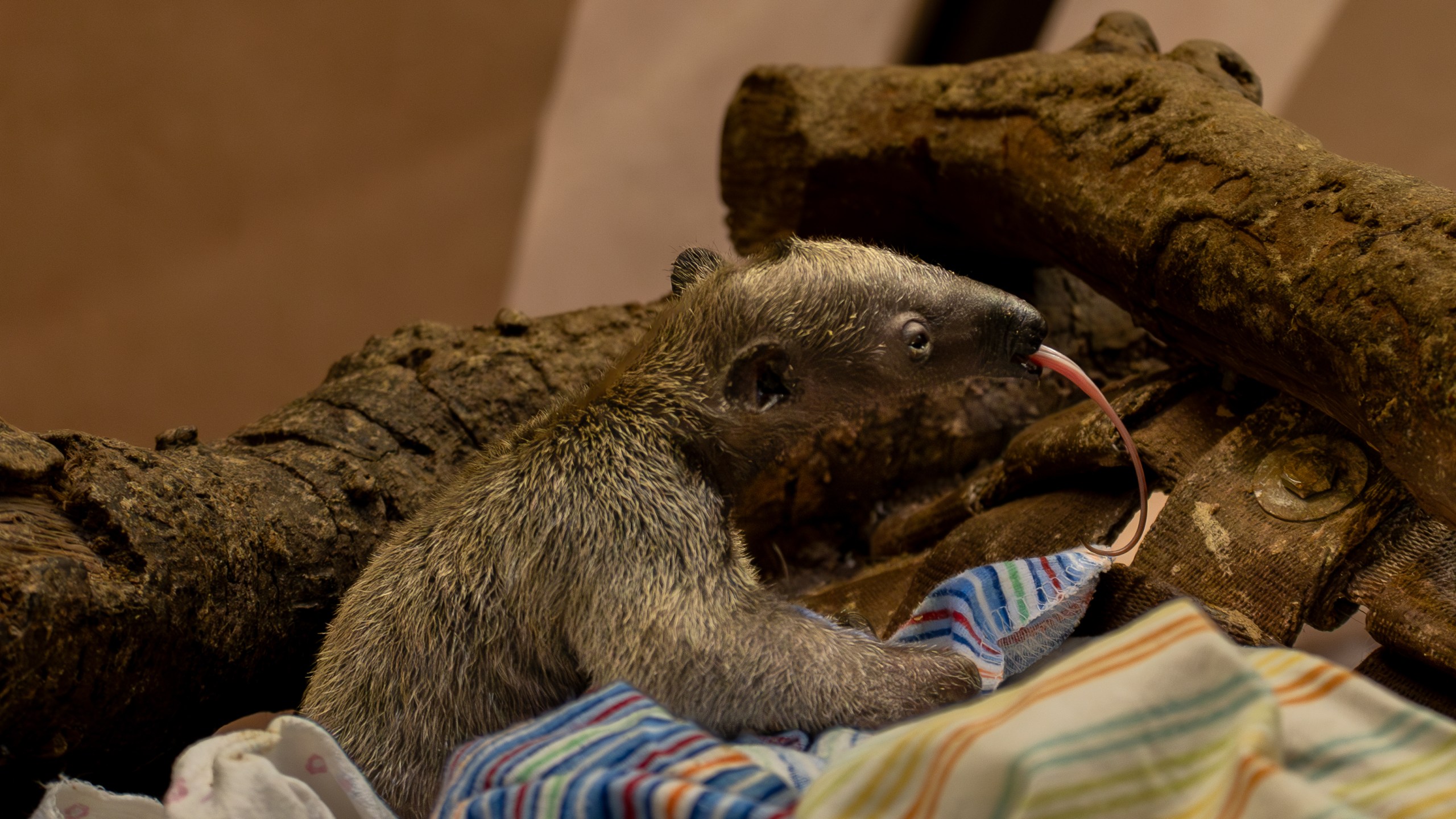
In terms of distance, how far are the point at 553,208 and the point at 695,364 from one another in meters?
2.31

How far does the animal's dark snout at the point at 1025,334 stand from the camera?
1602 millimetres

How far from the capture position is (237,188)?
2.84 metres

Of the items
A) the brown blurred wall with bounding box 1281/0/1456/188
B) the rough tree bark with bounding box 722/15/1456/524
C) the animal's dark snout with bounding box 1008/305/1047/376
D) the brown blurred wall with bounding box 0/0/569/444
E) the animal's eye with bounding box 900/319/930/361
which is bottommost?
the brown blurred wall with bounding box 0/0/569/444

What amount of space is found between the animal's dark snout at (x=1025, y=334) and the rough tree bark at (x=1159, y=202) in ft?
0.91

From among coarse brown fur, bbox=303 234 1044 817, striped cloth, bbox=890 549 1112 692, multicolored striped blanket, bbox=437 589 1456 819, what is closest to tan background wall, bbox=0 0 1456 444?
coarse brown fur, bbox=303 234 1044 817

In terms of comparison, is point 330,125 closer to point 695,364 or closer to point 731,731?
point 695,364

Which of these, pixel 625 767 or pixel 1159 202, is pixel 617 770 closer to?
pixel 625 767

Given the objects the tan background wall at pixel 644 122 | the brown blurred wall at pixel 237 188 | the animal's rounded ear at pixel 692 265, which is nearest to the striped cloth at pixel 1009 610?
the animal's rounded ear at pixel 692 265

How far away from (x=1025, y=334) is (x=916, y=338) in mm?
186

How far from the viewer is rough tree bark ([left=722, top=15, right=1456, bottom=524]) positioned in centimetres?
135

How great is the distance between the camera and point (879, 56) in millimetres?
3873

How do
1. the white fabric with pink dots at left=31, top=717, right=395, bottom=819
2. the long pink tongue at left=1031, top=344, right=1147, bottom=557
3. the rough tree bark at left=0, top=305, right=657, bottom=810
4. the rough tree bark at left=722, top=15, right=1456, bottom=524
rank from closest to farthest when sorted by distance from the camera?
1. the white fabric with pink dots at left=31, top=717, right=395, bottom=819
2. the rough tree bark at left=0, top=305, right=657, bottom=810
3. the rough tree bark at left=722, top=15, right=1456, bottom=524
4. the long pink tongue at left=1031, top=344, right=1147, bottom=557

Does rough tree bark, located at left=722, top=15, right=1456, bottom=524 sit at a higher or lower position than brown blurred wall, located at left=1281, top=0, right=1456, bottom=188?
lower

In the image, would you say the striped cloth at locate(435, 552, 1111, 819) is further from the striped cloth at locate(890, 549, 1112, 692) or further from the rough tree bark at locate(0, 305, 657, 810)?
the rough tree bark at locate(0, 305, 657, 810)
